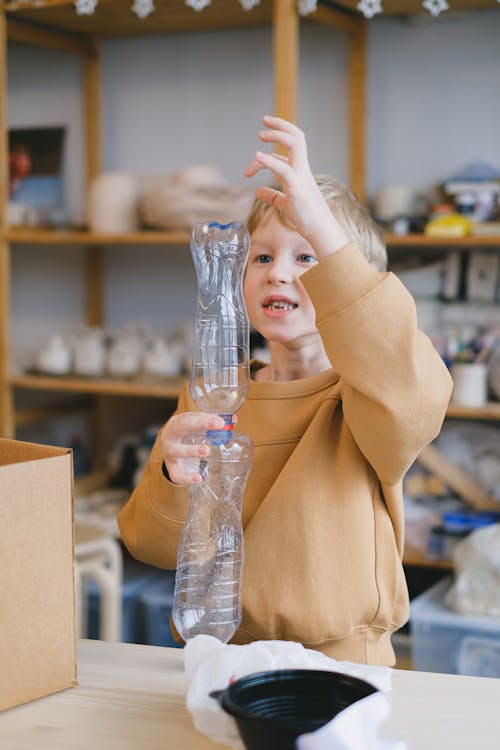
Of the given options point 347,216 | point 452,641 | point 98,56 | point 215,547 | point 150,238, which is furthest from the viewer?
point 98,56

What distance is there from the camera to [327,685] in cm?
73

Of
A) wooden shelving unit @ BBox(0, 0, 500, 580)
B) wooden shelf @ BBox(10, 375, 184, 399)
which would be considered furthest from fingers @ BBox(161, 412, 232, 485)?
wooden shelf @ BBox(10, 375, 184, 399)

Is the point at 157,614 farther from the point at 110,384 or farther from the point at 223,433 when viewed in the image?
the point at 223,433

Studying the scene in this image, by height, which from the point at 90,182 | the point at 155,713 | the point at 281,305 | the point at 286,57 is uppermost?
the point at 286,57

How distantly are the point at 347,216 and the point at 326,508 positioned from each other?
346 millimetres

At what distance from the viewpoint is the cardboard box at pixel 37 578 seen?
2.79 feet

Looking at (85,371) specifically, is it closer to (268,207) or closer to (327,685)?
(268,207)

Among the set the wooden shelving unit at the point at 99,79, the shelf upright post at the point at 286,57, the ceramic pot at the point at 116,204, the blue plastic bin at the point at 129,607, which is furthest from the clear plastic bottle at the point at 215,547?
the ceramic pot at the point at 116,204

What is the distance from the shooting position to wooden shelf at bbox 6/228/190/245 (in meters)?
2.62

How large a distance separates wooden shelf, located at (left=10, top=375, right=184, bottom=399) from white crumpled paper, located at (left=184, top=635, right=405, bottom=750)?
178 cm

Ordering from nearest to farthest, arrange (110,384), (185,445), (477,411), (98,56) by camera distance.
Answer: (185,445)
(477,411)
(110,384)
(98,56)

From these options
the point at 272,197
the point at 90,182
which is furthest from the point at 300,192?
the point at 90,182

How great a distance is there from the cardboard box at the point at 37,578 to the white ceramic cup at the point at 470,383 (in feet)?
5.30

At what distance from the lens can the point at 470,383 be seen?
93.8 inches
